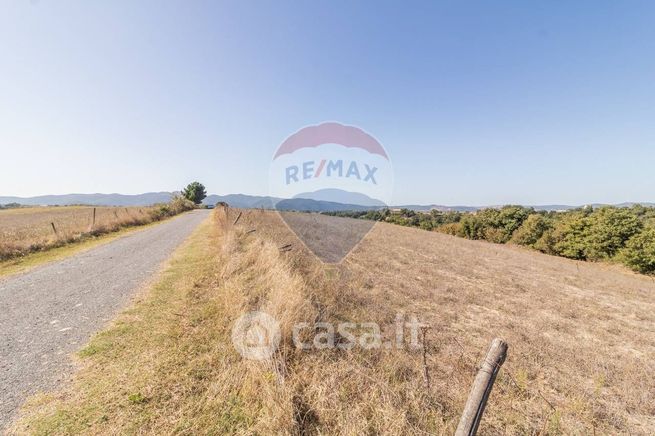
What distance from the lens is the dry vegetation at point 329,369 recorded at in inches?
118

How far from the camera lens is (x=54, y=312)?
548cm

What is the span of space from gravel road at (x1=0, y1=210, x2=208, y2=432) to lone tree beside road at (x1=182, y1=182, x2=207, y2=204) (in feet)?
273

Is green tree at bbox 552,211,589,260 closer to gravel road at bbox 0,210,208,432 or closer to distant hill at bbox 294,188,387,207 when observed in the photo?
distant hill at bbox 294,188,387,207

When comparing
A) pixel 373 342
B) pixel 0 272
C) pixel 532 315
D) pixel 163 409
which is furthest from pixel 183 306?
pixel 532 315

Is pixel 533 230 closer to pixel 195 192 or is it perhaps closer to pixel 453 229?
pixel 453 229

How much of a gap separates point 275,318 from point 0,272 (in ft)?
35.1

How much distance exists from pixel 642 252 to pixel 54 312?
1528 inches

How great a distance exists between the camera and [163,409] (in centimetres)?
302

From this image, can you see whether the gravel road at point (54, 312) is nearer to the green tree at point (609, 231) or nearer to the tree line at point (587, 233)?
the tree line at point (587, 233)

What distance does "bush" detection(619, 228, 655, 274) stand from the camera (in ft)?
75.3

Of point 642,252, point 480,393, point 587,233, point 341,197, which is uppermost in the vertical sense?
point 341,197

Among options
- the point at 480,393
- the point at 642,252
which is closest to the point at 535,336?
the point at 480,393

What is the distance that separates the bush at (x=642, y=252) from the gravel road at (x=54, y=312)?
37.3 metres

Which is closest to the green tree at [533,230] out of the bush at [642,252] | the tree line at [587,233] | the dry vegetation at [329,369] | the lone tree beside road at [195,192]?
Answer: the tree line at [587,233]
